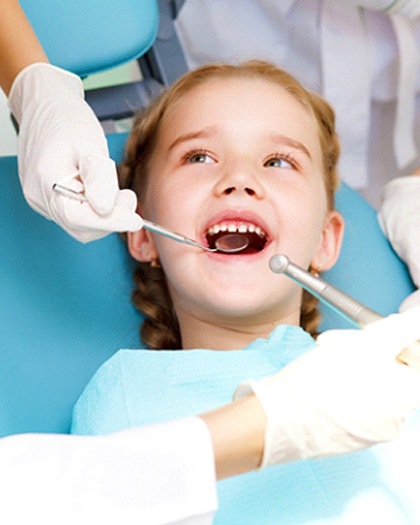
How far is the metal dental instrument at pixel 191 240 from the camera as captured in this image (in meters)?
1.26

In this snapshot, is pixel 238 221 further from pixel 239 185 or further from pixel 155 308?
pixel 155 308

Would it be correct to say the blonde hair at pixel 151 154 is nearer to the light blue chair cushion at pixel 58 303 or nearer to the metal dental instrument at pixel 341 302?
the light blue chair cushion at pixel 58 303

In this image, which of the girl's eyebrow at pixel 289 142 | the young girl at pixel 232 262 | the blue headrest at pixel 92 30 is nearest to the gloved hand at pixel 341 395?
the young girl at pixel 232 262

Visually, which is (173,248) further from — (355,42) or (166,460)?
(355,42)

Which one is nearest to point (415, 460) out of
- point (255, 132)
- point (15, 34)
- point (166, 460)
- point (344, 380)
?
point (344, 380)

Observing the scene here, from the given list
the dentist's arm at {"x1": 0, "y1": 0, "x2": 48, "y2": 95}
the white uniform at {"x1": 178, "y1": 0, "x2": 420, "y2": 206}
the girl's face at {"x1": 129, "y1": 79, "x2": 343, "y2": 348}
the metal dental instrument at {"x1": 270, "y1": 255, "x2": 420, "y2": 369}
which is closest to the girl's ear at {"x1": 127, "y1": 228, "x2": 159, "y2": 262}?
the girl's face at {"x1": 129, "y1": 79, "x2": 343, "y2": 348}

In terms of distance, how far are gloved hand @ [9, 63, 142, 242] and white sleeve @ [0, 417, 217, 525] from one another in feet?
1.50

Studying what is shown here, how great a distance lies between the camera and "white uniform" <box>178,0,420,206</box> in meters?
2.07

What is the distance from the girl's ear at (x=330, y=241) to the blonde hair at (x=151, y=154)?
4 cm

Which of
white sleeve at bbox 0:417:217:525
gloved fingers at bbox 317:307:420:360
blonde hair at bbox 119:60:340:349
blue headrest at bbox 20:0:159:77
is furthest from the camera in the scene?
blue headrest at bbox 20:0:159:77

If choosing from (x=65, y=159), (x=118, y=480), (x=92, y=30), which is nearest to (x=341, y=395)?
(x=118, y=480)

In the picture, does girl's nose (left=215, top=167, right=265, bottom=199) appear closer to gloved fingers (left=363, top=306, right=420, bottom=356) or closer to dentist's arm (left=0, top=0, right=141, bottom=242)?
dentist's arm (left=0, top=0, right=141, bottom=242)

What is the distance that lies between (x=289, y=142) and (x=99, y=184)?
42cm

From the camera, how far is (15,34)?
1458mm
